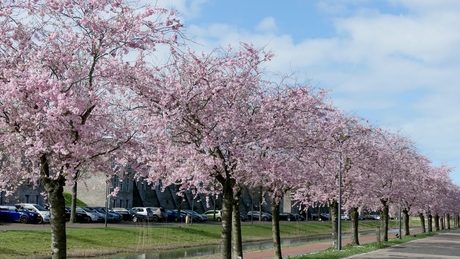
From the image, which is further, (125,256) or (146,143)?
(125,256)

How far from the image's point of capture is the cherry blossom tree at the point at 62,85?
12.8m

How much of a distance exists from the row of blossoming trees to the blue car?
24.0 metres

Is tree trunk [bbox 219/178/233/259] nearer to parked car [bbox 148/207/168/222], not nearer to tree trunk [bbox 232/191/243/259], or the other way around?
tree trunk [bbox 232/191/243/259]

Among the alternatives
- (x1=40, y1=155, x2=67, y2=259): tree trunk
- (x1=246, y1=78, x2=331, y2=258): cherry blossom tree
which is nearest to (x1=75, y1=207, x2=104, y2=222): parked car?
(x1=246, y1=78, x2=331, y2=258): cherry blossom tree

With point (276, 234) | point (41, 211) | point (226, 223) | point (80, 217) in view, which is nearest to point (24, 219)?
point (41, 211)

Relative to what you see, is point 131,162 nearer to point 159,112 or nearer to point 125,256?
point 159,112

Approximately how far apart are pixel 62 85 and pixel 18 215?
32.9 meters

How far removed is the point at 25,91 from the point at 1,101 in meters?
0.82

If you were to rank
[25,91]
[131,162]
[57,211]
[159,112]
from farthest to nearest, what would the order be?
[159,112]
[131,162]
[57,211]
[25,91]

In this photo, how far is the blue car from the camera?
42438mm

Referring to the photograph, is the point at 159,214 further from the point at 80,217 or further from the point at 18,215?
the point at 18,215

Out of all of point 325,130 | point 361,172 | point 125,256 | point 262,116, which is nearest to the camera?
point 262,116

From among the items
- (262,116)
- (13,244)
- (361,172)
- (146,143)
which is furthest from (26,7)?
(361,172)

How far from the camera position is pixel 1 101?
43.4 ft
